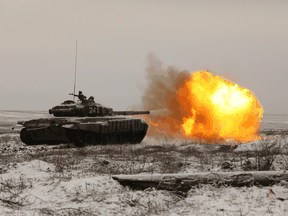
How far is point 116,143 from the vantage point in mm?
17828

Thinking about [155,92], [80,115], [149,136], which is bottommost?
[149,136]

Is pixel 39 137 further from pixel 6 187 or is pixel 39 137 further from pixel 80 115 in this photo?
pixel 6 187

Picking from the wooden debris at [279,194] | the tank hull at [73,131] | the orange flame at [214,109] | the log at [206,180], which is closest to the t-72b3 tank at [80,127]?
the tank hull at [73,131]

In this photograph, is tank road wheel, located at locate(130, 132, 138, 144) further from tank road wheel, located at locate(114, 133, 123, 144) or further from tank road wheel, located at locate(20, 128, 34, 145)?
tank road wheel, located at locate(20, 128, 34, 145)

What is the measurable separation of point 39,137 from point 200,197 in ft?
43.1

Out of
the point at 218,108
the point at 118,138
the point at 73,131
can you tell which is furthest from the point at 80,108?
the point at 218,108

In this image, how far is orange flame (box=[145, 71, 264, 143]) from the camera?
20344mm

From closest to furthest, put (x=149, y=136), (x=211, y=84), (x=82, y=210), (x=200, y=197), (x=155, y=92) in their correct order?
(x=82, y=210) → (x=200, y=197) → (x=211, y=84) → (x=155, y=92) → (x=149, y=136)

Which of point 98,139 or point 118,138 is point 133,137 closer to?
point 118,138

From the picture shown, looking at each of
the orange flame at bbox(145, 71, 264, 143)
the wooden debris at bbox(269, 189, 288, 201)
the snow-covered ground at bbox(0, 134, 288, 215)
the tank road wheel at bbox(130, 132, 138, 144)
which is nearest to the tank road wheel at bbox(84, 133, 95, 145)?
the tank road wheel at bbox(130, 132, 138, 144)

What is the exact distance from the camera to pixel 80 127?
15492 mm

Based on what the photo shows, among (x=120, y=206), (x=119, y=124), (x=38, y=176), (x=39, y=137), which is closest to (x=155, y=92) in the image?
(x=119, y=124)

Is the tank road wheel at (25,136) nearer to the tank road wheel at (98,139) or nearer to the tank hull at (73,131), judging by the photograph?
the tank hull at (73,131)

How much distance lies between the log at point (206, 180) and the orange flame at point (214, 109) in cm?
1441
